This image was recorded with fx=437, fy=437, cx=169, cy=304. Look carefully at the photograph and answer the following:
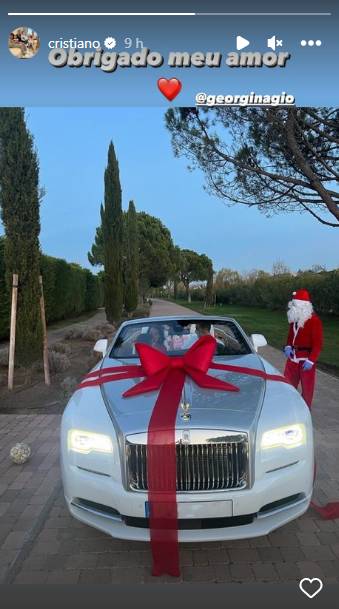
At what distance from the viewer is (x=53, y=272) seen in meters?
20.3

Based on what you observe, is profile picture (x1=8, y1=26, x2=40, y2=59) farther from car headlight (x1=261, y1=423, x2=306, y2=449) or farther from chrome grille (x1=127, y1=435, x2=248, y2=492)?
car headlight (x1=261, y1=423, x2=306, y2=449)

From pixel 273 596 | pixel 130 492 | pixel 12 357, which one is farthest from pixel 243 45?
pixel 12 357

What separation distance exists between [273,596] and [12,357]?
6.35 m

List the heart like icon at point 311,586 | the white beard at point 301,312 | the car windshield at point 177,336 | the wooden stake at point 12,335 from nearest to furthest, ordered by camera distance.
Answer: the heart like icon at point 311,586
the car windshield at point 177,336
the white beard at point 301,312
the wooden stake at point 12,335

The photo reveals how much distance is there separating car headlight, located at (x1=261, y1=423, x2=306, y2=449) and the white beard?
277 centimetres

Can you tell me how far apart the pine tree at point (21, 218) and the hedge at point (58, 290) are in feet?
18.8

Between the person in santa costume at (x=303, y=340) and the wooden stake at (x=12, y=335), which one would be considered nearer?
the person in santa costume at (x=303, y=340)

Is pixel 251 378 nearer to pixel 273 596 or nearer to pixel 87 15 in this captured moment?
pixel 273 596

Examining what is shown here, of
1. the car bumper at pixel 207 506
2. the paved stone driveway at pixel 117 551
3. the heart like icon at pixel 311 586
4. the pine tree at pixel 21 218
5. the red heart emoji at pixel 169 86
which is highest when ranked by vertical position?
the red heart emoji at pixel 169 86

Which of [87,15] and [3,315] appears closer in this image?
[87,15]

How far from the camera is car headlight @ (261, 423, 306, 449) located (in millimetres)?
2652

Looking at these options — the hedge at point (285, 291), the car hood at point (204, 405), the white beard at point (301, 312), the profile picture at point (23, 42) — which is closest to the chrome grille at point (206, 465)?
the car hood at point (204, 405)

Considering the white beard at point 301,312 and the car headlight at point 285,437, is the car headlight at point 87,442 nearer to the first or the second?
the car headlight at point 285,437

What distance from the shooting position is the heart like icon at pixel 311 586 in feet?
8.18
